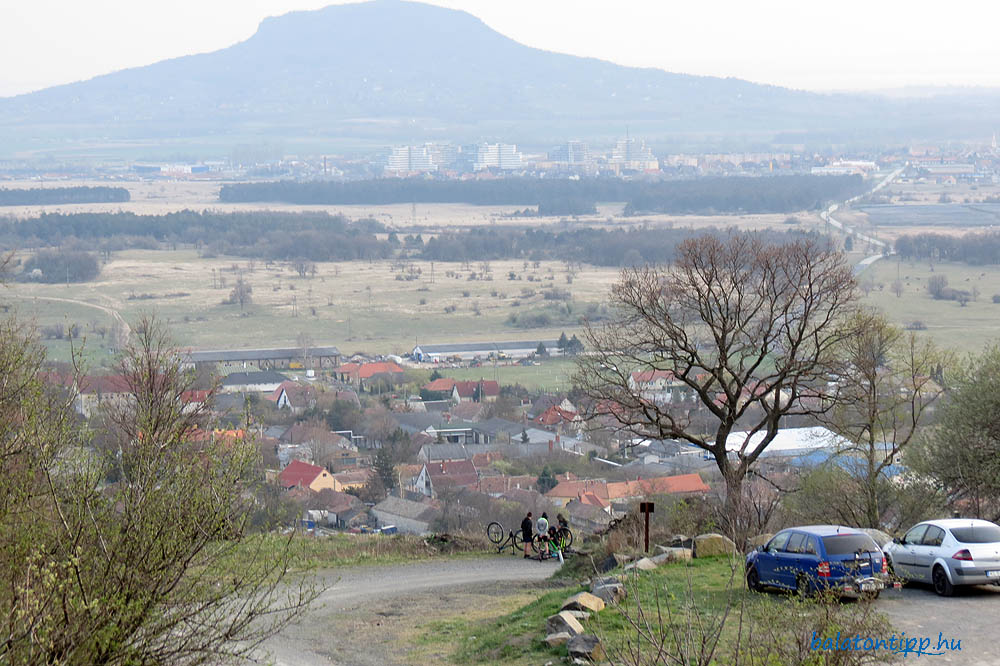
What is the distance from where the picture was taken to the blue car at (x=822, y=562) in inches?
458

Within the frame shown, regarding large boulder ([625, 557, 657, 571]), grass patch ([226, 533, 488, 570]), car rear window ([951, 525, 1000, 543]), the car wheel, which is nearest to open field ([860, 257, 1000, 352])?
grass patch ([226, 533, 488, 570])

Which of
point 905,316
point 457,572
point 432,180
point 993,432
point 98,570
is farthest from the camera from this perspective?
point 432,180

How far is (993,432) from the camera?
823 inches

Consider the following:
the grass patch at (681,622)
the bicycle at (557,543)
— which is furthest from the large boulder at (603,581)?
the bicycle at (557,543)

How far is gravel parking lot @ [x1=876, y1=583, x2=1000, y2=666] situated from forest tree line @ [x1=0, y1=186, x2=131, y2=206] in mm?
154100

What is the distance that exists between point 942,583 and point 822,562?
1.61 metres

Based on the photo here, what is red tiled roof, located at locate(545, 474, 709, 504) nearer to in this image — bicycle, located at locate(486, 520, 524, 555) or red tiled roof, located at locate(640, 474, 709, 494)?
red tiled roof, located at locate(640, 474, 709, 494)

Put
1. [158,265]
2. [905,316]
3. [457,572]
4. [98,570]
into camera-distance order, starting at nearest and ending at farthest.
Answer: [98,570]
[457,572]
[905,316]
[158,265]

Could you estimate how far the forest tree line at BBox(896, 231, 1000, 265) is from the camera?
8812 cm

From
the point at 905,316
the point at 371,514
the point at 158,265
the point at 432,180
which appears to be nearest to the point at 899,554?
the point at 371,514

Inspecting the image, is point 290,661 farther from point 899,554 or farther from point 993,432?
point 993,432

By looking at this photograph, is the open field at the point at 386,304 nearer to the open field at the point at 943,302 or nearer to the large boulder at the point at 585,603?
the open field at the point at 943,302

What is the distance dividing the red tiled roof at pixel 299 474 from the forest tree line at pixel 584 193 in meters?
106

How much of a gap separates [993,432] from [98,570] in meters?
17.7
